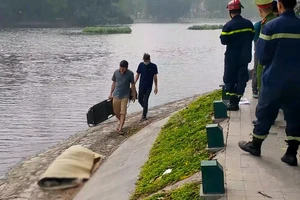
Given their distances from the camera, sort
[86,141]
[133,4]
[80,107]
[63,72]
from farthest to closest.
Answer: [133,4]
[63,72]
[80,107]
[86,141]

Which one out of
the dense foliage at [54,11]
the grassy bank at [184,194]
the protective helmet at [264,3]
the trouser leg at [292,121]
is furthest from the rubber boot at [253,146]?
the dense foliage at [54,11]

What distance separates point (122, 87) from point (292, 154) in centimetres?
598

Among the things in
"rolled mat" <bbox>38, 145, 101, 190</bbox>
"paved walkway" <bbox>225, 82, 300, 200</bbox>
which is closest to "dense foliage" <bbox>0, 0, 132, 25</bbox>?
"rolled mat" <bbox>38, 145, 101, 190</bbox>

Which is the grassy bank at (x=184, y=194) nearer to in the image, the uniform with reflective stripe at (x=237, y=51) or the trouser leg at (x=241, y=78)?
the uniform with reflective stripe at (x=237, y=51)

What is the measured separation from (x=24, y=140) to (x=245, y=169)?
8913 millimetres

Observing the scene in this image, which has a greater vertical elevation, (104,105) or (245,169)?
(245,169)

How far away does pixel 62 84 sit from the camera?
81.5 ft

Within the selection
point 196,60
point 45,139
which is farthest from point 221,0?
point 45,139

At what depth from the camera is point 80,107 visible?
18.7 metres

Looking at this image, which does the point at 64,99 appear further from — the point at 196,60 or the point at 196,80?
the point at 196,60

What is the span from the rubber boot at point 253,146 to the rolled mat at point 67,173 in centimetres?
344

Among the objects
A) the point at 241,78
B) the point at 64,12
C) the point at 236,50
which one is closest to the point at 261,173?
the point at 236,50

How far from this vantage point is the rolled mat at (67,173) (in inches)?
345

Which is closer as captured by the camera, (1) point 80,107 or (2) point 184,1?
(1) point 80,107
